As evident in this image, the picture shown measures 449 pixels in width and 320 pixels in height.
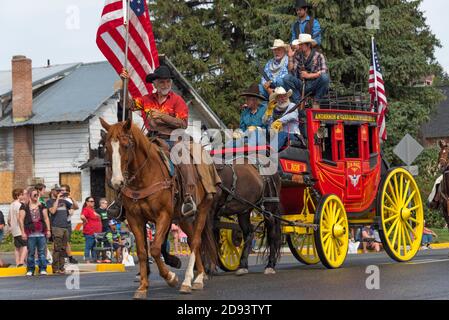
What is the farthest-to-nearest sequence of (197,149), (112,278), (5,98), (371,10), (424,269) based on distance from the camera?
(5,98)
(371,10)
(112,278)
(424,269)
(197,149)

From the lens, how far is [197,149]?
42.7 ft

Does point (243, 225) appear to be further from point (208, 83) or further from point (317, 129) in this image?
point (208, 83)

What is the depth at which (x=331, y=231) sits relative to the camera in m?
15.1

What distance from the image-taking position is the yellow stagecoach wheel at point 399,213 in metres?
16.1

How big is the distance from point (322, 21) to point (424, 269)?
26.1 m

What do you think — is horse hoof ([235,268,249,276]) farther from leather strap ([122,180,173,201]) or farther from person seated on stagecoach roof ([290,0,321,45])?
person seated on stagecoach roof ([290,0,321,45])

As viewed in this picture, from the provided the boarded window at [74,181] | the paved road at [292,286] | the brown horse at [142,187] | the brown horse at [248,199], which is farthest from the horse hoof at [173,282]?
the boarded window at [74,181]

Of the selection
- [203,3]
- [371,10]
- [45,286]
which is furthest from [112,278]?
[203,3]

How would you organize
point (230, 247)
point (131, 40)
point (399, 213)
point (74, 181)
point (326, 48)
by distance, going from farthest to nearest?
point (74, 181) → point (326, 48) → point (399, 213) → point (131, 40) → point (230, 247)

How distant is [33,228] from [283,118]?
6.68 m

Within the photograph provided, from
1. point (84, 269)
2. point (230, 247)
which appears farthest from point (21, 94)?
point (230, 247)

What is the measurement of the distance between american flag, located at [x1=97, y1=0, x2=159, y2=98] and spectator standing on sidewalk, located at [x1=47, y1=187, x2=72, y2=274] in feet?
13.2

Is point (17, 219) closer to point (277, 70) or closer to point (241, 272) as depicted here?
point (277, 70)

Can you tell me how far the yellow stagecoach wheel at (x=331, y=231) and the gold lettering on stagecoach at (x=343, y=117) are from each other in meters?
1.29
